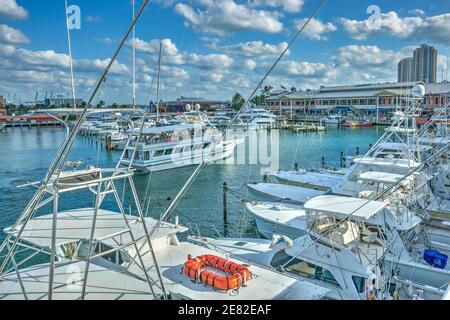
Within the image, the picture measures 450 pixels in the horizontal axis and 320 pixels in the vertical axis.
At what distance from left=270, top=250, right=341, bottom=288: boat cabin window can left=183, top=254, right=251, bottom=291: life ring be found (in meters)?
3.72

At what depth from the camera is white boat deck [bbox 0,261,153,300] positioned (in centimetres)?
740

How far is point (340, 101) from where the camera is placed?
4894 inches

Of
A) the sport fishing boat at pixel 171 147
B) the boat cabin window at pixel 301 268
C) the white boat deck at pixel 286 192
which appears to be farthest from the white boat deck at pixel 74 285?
the sport fishing boat at pixel 171 147

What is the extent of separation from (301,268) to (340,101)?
393 ft

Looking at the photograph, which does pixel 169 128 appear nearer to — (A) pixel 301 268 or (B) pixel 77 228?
(A) pixel 301 268

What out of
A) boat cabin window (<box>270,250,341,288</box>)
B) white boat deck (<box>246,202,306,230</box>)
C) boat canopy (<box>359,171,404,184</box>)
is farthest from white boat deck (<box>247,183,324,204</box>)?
boat cabin window (<box>270,250,341,288</box>)

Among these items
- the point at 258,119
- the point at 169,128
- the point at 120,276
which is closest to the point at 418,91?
the point at 120,276

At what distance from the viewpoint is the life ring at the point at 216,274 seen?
822 centimetres

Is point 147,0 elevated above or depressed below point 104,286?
above

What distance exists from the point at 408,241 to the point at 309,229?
16.0 ft

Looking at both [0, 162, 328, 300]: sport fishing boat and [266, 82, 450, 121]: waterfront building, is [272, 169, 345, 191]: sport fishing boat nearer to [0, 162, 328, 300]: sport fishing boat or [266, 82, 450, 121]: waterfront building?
[0, 162, 328, 300]: sport fishing boat

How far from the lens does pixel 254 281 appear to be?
8.59 meters

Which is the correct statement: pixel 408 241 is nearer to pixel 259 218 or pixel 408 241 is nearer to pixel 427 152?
pixel 259 218
